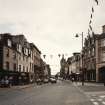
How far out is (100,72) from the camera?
276ft

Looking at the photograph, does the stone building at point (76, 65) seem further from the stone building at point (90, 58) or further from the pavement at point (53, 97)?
the pavement at point (53, 97)

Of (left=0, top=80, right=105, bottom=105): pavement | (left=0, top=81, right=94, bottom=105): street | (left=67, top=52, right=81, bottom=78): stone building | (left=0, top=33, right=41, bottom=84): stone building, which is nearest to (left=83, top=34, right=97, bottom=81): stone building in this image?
(left=0, top=33, right=41, bottom=84): stone building

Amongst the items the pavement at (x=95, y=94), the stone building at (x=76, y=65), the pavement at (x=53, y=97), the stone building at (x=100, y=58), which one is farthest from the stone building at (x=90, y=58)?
the pavement at (x=53, y=97)

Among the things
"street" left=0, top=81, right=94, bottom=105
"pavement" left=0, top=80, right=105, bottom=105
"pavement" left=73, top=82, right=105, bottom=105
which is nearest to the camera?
"street" left=0, top=81, right=94, bottom=105

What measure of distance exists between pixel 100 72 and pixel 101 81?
2.43 m

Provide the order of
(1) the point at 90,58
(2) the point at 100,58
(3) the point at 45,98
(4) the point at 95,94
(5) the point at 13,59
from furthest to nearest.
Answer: (1) the point at 90,58, (2) the point at 100,58, (5) the point at 13,59, (4) the point at 95,94, (3) the point at 45,98

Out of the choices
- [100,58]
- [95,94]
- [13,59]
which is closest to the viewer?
[95,94]

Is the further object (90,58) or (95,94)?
(90,58)

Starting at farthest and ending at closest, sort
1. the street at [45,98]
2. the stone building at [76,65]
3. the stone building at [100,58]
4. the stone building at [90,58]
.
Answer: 1. the stone building at [76,65]
2. the stone building at [90,58]
3. the stone building at [100,58]
4. the street at [45,98]

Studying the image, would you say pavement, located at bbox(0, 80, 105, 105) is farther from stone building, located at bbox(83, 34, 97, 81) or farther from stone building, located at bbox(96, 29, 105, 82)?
stone building, located at bbox(83, 34, 97, 81)

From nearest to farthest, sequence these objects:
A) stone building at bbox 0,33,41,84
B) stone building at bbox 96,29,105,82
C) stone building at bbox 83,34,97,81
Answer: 1. stone building at bbox 0,33,41,84
2. stone building at bbox 96,29,105,82
3. stone building at bbox 83,34,97,81

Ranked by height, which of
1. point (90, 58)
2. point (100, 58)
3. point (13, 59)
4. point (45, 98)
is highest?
point (90, 58)

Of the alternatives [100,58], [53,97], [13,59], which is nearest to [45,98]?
[53,97]

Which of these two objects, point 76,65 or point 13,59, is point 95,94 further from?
point 76,65
